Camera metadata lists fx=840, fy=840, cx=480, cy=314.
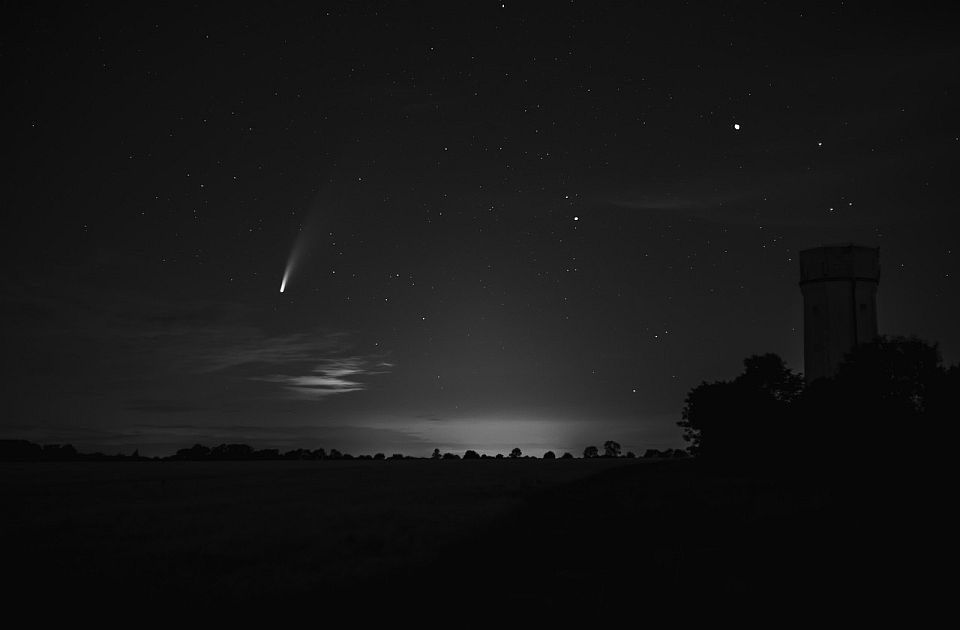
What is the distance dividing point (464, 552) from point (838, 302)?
5738 cm

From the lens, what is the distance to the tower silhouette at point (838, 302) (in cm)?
6656

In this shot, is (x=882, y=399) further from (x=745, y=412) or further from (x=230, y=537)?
(x=230, y=537)

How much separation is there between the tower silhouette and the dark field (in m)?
38.6

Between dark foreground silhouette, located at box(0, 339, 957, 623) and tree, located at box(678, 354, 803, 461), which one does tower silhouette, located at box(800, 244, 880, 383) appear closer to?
tree, located at box(678, 354, 803, 461)

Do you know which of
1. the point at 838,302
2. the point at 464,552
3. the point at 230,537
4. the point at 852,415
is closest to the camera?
the point at 464,552

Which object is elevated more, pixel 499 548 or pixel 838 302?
pixel 838 302

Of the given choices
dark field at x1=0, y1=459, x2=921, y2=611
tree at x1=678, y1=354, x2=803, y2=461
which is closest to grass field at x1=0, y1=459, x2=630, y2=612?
dark field at x1=0, y1=459, x2=921, y2=611

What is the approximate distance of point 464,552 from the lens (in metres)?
17.6

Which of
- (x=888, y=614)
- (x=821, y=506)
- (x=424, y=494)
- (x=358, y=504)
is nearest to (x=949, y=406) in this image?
(x=821, y=506)

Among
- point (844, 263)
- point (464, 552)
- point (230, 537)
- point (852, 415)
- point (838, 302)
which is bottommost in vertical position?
point (230, 537)

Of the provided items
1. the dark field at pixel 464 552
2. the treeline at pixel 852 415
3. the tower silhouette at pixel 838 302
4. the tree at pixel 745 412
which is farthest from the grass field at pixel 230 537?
the tower silhouette at pixel 838 302

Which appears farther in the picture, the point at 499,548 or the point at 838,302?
the point at 838,302

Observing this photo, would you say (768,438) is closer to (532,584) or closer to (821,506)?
(821,506)

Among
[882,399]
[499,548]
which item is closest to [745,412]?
[882,399]
